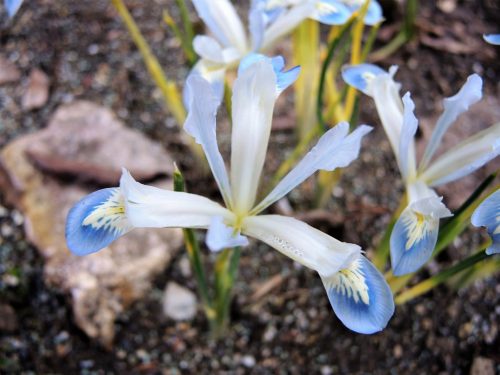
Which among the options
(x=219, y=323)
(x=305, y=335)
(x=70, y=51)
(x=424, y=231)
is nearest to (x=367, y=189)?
(x=305, y=335)

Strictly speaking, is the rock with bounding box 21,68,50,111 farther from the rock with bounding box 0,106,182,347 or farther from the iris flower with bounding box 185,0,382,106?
the iris flower with bounding box 185,0,382,106

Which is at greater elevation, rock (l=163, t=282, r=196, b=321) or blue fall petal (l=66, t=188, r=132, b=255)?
blue fall petal (l=66, t=188, r=132, b=255)

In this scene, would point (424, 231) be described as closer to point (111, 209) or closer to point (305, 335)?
point (111, 209)

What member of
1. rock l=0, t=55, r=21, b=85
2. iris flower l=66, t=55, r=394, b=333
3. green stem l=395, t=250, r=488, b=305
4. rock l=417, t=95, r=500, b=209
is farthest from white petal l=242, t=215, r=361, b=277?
rock l=0, t=55, r=21, b=85

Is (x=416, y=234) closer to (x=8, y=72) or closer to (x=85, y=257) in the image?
(x=85, y=257)

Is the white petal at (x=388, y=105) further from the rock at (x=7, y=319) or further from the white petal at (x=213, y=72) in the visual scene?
the rock at (x=7, y=319)

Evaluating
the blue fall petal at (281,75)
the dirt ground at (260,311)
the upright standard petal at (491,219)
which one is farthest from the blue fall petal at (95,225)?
the dirt ground at (260,311)
